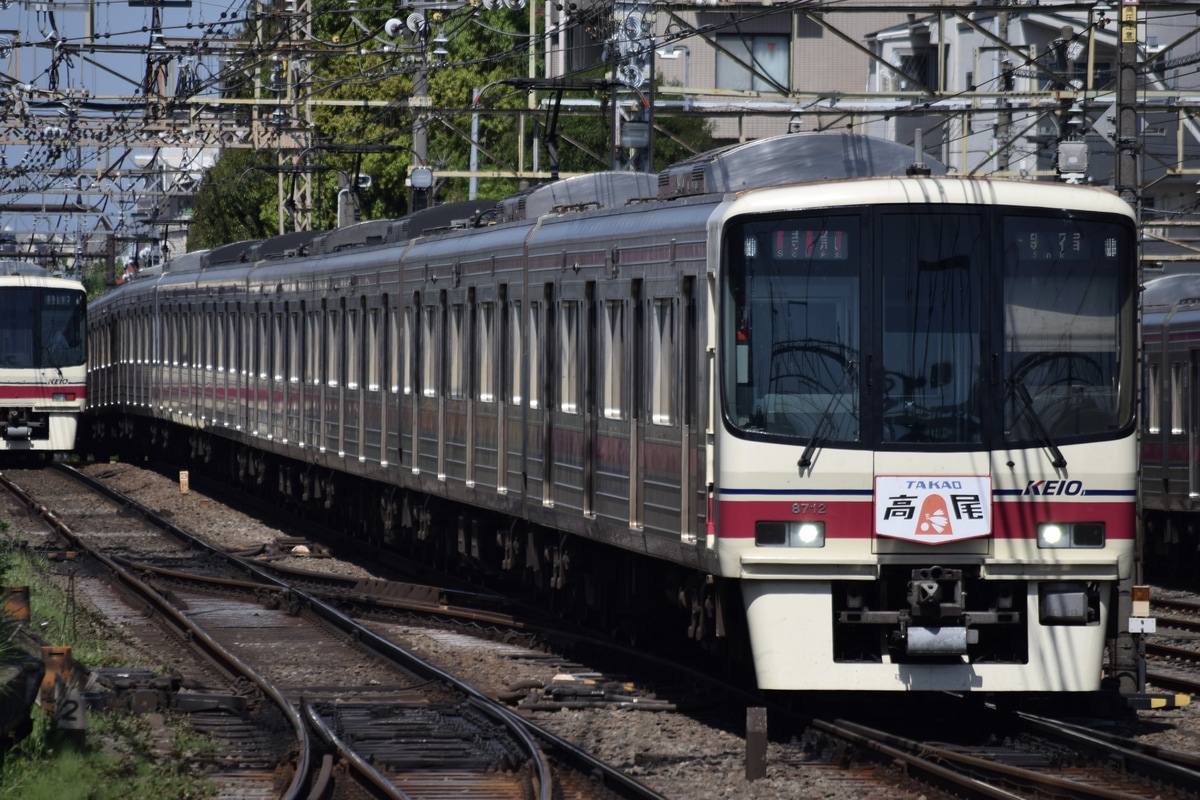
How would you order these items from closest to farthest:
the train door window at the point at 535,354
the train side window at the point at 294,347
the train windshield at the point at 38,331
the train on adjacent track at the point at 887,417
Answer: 1. the train on adjacent track at the point at 887,417
2. the train door window at the point at 535,354
3. the train side window at the point at 294,347
4. the train windshield at the point at 38,331

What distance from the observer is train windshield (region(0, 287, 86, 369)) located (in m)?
33.5

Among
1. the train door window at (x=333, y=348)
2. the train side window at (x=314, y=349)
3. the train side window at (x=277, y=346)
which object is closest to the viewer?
the train door window at (x=333, y=348)

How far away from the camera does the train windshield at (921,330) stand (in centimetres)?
1026

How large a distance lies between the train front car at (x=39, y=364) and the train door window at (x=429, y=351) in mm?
17062

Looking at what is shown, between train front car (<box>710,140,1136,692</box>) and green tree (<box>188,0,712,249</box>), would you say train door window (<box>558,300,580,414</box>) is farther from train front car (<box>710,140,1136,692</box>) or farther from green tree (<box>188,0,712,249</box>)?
green tree (<box>188,0,712,249</box>)

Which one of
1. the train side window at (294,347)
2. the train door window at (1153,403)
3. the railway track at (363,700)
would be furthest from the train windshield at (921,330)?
the train side window at (294,347)

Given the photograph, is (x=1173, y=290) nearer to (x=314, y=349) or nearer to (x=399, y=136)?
(x=314, y=349)

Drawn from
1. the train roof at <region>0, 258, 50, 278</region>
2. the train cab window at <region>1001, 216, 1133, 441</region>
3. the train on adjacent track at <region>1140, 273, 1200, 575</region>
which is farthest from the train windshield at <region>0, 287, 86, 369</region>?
the train cab window at <region>1001, 216, 1133, 441</region>

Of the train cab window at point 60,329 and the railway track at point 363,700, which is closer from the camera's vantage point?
the railway track at point 363,700

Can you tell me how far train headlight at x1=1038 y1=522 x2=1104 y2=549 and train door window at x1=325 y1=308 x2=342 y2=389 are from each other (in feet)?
39.1

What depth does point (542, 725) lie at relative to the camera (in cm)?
1114

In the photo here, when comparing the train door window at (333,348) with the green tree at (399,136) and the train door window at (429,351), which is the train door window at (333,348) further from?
the green tree at (399,136)

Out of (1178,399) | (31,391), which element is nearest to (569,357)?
(1178,399)

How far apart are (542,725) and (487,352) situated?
5.10m
